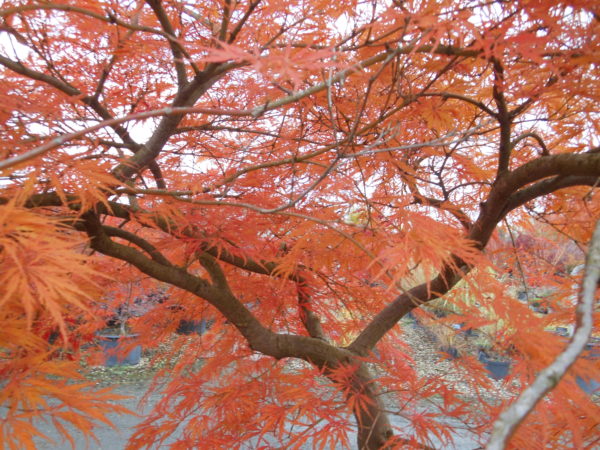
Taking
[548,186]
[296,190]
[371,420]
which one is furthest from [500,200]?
[371,420]

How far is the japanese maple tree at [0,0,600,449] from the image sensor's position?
0.60m

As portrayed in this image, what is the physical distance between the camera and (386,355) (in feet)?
4.63

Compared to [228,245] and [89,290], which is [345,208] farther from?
[89,290]

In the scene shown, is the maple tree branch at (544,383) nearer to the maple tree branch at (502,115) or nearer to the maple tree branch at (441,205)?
the maple tree branch at (502,115)

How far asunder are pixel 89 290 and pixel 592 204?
1024mm

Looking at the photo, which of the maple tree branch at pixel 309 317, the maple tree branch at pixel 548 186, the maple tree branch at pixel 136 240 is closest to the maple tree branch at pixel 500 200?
the maple tree branch at pixel 548 186

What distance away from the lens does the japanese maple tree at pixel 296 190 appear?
598mm

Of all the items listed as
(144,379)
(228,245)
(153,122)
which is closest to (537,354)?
(228,245)

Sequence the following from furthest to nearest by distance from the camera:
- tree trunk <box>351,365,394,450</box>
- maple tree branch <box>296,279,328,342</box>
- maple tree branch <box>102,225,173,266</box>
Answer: maple tree branch <box>296,279,328,342</box> → tree trunk <box>351,365,394,450</box> → maple tree branch <box>102,225,173,266</box>

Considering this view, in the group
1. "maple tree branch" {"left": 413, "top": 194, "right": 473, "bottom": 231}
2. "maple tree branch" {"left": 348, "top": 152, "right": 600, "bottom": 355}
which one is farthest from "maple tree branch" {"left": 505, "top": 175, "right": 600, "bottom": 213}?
"maple tree branch" {"left": 413, "top": 194, "right": 473, "bottom": 231}

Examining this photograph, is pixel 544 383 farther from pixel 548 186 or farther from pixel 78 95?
pixel 78 95

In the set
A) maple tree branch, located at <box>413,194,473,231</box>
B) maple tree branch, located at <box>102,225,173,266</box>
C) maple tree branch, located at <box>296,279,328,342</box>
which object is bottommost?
maple tree branch, located at <box>296,279,328,342</box>

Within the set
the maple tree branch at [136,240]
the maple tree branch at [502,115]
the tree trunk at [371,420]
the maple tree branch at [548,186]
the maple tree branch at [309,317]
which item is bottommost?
the tree trunk at [371,420]

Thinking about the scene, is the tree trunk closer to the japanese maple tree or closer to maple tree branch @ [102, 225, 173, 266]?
the japanese maple tree
